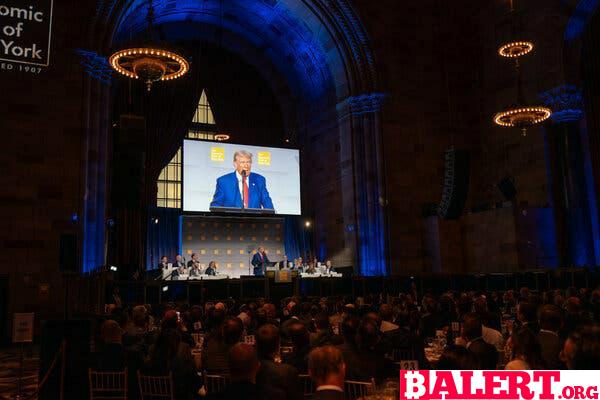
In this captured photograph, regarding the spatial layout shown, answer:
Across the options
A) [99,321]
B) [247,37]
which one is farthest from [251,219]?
[99,321]

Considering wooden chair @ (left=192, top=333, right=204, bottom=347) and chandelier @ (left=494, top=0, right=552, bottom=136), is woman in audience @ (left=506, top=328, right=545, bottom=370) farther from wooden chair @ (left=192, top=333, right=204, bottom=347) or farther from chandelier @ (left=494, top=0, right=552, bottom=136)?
chandelier @ (left=494, top=0, right=552, bottom=136)

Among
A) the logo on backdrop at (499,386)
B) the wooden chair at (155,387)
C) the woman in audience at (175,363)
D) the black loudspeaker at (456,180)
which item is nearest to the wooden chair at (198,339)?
the woman in audience at (175,363)

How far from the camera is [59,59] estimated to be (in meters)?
14.0

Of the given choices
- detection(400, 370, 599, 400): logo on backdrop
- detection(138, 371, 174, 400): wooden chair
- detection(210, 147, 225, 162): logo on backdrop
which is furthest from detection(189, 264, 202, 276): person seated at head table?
detection(400, 370, 599, 400): logo on backdrop

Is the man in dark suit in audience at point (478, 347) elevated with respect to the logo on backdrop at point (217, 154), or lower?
lower

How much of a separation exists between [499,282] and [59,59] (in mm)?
13761

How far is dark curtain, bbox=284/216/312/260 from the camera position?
2189 centimetres

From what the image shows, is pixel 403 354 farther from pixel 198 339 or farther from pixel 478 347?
pixel 198 339

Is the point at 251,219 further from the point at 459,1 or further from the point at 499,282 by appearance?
the point at 459,1

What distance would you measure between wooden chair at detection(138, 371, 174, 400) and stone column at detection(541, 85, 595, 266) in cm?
1541

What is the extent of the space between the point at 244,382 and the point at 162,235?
17239 millimetres

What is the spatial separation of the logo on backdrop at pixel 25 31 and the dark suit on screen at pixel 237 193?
1286cm

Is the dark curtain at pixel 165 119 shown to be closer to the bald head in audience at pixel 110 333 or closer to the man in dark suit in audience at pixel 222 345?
the bald head in audience at pixel 110 333

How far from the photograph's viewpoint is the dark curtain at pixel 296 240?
71.8 ft
